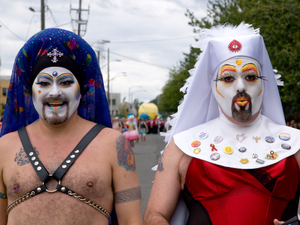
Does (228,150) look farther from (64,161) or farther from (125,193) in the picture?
(64,161)

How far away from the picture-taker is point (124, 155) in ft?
8.44

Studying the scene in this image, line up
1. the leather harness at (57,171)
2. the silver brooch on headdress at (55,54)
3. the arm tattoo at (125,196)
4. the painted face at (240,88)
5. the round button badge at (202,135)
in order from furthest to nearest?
1. the round button badge at (202,135)
2. the painted face at (240,88)
3. the silver brooch on headdress at (55,54)
4. the arm tattoo at (125,196)
5. the leather harness at (57,171)

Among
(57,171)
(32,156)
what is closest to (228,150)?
(57,171)

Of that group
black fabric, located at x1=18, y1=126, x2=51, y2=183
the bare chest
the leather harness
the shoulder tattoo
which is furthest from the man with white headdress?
the shoulder tattoo

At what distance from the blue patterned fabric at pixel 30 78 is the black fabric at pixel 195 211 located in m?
0.77

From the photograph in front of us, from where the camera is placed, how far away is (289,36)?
1085cm

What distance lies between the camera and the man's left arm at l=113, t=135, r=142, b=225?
2.49 m

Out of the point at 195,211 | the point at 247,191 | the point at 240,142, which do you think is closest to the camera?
the point at 247,191

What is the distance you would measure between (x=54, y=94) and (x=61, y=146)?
1.14ft

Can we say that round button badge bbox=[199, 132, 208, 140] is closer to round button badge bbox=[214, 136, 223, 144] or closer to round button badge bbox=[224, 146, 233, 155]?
round button badge bbox=[214, 136, 223, 144]

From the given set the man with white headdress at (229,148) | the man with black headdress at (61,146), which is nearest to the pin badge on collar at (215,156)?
the man with white headdress at (229,148)

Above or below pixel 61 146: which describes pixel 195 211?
below

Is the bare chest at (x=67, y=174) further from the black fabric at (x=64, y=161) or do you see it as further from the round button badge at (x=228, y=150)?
the round button badge at (x=228, y=150)

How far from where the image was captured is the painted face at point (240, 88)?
2.71 meters
